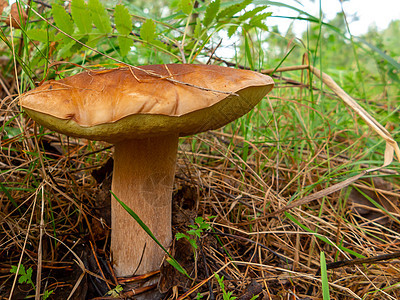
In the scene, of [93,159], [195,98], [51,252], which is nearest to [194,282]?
[51,252]

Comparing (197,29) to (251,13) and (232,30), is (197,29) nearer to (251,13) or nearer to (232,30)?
(232,30)

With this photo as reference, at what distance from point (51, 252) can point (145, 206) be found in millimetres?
499

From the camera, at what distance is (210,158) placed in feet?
6.53

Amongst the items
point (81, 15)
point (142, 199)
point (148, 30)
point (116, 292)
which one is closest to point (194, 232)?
point (142, 199)

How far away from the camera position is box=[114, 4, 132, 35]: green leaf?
3.90 ft

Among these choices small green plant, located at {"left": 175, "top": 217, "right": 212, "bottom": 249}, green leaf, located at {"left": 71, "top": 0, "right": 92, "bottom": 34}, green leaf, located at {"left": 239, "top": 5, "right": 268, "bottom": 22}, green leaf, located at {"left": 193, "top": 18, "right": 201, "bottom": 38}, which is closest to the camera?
small green plant, located at {"left": 175, "top": 217, "right": 212, "bottom": 249}

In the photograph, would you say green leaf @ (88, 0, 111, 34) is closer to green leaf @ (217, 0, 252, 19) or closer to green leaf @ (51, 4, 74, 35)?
green leaf @ (51, 4, 74, 35)

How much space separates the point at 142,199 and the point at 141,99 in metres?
0.50

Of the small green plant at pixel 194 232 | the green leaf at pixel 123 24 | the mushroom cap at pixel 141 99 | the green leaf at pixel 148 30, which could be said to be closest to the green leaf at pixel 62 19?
the green leaf at pixel 123 24

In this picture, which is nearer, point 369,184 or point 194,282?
point 194,282

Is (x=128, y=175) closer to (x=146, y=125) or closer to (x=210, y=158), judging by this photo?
(x=146, y=125)

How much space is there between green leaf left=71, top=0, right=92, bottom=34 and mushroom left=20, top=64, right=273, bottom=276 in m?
0.42

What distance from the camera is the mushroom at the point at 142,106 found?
0.76 meters

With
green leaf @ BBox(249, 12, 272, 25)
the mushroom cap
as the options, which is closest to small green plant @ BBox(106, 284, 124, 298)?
the mushroom cap
